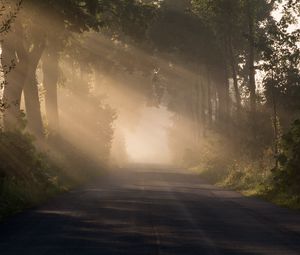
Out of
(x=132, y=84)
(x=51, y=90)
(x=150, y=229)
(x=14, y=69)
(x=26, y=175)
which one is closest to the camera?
(x=150, y=229)

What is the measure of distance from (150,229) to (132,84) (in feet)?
223

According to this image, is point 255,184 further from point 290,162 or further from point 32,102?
point 32,102

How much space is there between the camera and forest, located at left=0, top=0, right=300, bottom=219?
90.6 feet

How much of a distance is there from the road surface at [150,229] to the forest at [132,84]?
2301mm

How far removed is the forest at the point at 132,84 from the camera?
27.6m

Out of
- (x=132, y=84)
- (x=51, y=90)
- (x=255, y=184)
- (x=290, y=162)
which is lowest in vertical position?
(x=255, y=184)

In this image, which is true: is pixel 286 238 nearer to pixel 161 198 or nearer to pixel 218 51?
pixel 161 198

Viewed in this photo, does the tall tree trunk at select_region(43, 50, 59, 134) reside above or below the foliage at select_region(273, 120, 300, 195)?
above

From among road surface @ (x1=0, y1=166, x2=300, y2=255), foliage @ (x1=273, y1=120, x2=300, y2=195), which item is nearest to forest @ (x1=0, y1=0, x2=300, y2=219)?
foliage @ (x1=273, y1=120, x2=300, y2=195)

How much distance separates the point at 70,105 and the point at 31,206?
36.0 m

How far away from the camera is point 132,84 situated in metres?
83.9

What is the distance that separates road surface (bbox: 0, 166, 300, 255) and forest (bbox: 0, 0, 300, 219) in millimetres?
2301

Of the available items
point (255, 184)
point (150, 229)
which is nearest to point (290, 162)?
point (255, 184)

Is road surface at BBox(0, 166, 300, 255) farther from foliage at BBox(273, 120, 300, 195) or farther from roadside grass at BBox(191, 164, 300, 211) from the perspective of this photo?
foliage at BBox(273, 120, 300, 195)
